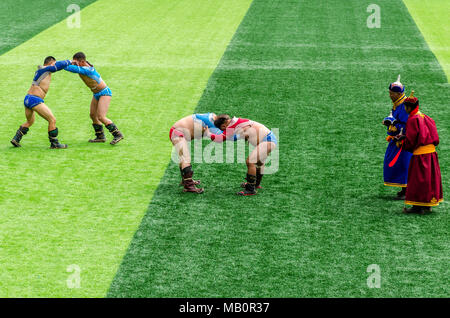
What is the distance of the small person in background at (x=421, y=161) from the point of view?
1018cm

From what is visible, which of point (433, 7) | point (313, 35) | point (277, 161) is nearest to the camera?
point (277, 161)

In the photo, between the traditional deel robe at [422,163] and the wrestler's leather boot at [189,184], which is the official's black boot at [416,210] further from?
the wrestler's leather boot at [189,184]

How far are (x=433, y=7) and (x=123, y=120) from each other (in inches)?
763

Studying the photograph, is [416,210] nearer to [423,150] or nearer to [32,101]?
[423,150]

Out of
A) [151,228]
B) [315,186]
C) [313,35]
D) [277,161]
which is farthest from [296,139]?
[313,35]

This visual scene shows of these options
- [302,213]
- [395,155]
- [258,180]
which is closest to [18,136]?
[258,180]

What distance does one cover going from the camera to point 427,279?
28.3 ft

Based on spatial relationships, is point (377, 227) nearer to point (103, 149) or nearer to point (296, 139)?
point (296, 139)

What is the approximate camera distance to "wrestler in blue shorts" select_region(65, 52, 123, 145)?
13.6 m

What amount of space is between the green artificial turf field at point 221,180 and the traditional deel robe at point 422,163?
37 centimetres

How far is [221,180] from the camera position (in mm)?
12195

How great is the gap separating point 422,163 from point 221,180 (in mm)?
3633

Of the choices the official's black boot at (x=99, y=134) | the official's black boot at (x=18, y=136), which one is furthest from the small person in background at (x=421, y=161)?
the official's black boot at (x=18, y=136)

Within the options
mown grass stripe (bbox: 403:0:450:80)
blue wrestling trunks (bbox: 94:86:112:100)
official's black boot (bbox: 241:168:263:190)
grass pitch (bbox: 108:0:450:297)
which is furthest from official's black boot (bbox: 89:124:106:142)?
mown grass stripe (bbox: 403:0:450:80)
